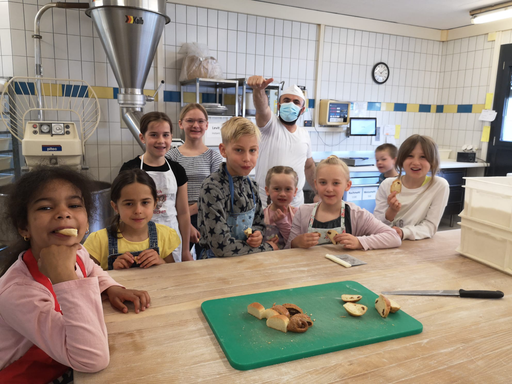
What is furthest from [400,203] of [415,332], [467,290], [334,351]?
[334,351]

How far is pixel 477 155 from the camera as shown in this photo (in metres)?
5.03

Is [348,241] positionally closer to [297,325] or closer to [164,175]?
[297,325]

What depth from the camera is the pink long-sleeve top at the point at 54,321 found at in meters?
0.77

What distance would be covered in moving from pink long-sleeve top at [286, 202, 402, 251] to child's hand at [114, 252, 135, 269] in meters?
0.69

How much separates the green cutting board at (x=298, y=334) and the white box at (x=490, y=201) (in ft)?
2.03

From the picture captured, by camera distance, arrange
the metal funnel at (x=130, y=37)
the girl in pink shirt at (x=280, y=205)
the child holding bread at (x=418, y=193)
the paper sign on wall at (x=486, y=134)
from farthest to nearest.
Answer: the paper sign on wall at (x=486, y=134) < the metal funnel at (x=130, y=37) < the girl in pink shirt at (x=280, y=205) < the child holding bread at (x=418, y=193)

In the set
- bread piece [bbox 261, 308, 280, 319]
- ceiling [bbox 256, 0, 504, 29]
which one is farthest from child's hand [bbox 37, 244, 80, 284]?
ceiling [bbox 256, 0, 504, 29]

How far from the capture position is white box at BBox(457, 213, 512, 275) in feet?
4.37

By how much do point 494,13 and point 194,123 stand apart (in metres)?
3.57

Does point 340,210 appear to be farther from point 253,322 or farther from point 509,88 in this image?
point 509,88

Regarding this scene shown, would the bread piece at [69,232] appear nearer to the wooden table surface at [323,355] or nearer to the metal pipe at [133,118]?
the wooden table surface at [323,355]

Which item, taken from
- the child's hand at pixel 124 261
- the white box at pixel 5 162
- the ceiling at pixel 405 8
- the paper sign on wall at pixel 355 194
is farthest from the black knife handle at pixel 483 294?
the ceiling at pixel 405 8

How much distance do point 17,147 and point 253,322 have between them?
3.39 m

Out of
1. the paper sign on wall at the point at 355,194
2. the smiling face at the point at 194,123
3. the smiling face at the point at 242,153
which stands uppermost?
the smiling face at the point at 194,123
